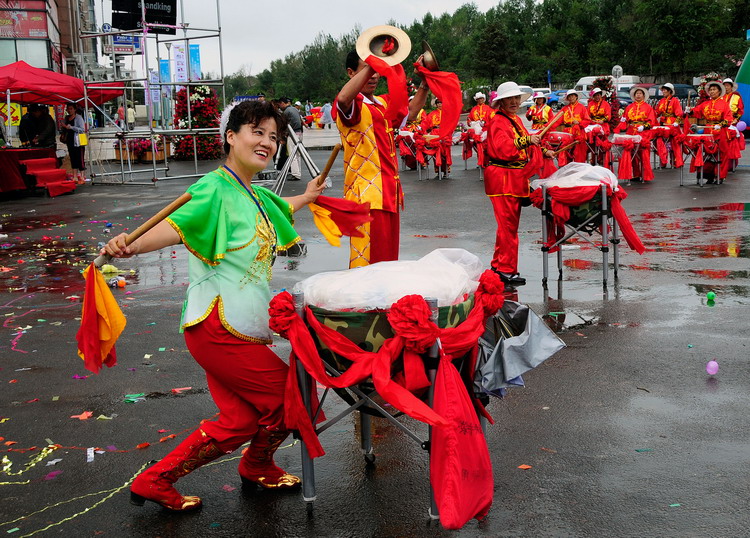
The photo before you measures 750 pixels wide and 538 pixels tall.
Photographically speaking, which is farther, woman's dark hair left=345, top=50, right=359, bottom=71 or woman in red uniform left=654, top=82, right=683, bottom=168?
woman in red uniform left=654, top=82, right=683, bottom=168

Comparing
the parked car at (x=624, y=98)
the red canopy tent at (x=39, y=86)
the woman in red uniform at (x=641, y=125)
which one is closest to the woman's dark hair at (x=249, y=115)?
the woman in red uniform at (x=641, y=125)

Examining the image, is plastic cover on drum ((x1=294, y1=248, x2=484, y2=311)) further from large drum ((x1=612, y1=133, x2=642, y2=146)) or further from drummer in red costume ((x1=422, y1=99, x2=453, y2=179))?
drummer in red costume ((x1=422, y1=99, x2=453, y2=179))

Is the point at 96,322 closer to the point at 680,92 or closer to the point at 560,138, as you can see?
the point at 560,138

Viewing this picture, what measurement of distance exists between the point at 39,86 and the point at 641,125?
13.3m

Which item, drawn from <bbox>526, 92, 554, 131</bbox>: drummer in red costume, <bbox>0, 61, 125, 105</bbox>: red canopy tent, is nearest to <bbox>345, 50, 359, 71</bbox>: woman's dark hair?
<bbox>0, 61, 125, 105</bbox>: red canopy tent

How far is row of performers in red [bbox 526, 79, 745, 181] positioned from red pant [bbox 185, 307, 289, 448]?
1499 centimetres

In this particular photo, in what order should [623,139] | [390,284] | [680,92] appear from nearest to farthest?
[390,284], [623,139], [680,92]

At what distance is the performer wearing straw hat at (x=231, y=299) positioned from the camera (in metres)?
3.54

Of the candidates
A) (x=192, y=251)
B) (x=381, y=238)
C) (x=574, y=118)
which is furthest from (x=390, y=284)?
(x=574, y=118)

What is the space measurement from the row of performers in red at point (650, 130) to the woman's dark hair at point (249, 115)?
1468cm

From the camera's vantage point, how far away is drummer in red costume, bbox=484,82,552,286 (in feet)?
27.5

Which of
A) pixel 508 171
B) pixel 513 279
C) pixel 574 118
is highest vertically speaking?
pixel 574 118

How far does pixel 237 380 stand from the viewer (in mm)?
3566

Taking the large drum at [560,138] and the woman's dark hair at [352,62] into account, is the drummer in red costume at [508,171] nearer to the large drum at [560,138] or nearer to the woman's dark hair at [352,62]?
the woman's dark hair at [352,62]
